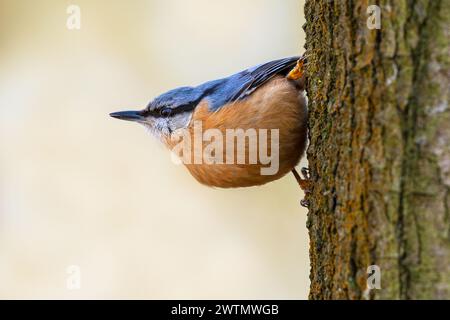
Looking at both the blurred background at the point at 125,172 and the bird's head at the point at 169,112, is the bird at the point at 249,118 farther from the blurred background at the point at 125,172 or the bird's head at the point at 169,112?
the blurred background at the point at 125,172

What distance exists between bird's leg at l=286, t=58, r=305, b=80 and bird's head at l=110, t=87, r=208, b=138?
25.6 inches

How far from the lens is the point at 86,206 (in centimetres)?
700

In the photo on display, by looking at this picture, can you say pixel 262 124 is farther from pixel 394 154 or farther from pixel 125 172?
pixel 125 172

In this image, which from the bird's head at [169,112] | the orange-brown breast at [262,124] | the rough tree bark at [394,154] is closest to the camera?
the rough tree bark at [394,154]

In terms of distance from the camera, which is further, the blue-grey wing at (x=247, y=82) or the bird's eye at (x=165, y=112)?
the bird's eye at (x=165, y=112)

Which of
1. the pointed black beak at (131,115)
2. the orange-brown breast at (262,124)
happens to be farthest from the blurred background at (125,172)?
the orange-brown breast at (262,124)

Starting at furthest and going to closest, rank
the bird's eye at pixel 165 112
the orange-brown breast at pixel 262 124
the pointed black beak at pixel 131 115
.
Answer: the pointed black beak at pixel 131 115, the bird's eye at pixel 165 112, the orange-brown breast at pixel 262 124

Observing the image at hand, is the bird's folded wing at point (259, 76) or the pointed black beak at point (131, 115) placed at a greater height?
the bird's folded wing at point (259, 76)

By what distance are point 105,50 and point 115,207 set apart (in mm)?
1814

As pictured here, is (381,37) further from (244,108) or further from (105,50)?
(105,50)

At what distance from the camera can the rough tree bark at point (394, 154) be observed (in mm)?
2123

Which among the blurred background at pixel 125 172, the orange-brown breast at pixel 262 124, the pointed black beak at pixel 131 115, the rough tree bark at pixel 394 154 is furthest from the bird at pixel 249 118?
the blurred background at pixel 125 172

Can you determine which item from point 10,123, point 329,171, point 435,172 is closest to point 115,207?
point 10,123

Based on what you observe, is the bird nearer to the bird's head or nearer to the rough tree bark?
the bird's head
